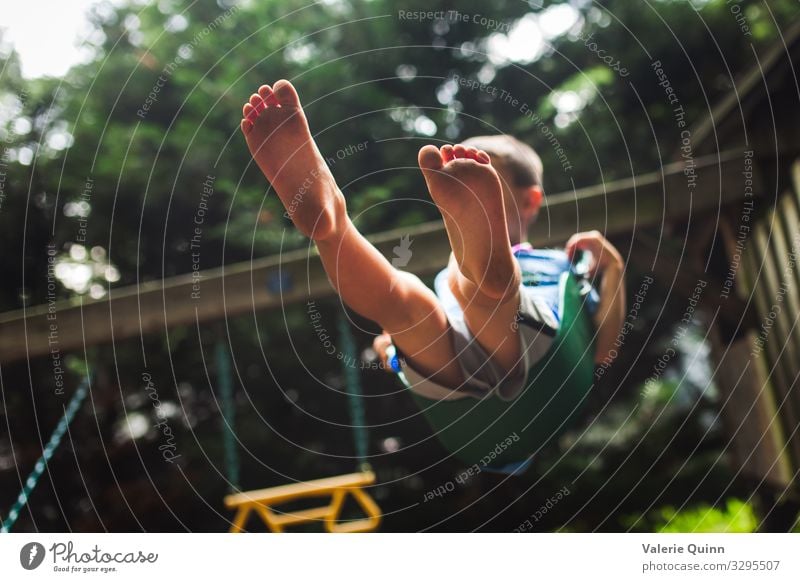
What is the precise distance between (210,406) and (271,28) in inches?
48.9

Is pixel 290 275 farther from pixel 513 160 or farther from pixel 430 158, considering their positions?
pixel 430 158

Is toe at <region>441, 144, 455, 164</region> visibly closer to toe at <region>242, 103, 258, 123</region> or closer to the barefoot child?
the barefoot child

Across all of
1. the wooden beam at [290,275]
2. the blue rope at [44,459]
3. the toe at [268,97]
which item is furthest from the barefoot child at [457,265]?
the blue rope at [44,459]

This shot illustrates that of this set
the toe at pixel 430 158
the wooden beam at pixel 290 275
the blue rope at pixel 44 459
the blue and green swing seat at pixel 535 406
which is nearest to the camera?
the toe at pixel 430 158

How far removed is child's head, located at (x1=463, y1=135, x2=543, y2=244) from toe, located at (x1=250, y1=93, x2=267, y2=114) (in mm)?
299

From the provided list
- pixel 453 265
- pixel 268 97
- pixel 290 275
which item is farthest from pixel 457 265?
pixel 290 275

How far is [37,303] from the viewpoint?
2463 millimetres

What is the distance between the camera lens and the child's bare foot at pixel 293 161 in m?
0.78

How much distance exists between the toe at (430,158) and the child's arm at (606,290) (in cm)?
38

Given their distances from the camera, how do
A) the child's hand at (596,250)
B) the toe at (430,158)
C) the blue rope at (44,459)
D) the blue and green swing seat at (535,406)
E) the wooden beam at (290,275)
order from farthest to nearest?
the wooden beam at (290,275) < the blue rope at (44,459) < the child's hand at (596,250) < the blue and green swing seat at (535,406) < the toe at (430,158)

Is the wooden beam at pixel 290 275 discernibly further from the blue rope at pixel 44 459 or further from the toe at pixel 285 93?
the toe at pixel 285 93

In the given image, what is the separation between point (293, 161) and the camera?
2.60 ft

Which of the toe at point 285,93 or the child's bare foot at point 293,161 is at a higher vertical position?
the toe at point 285,93

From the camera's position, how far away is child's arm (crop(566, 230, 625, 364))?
1.04 m
